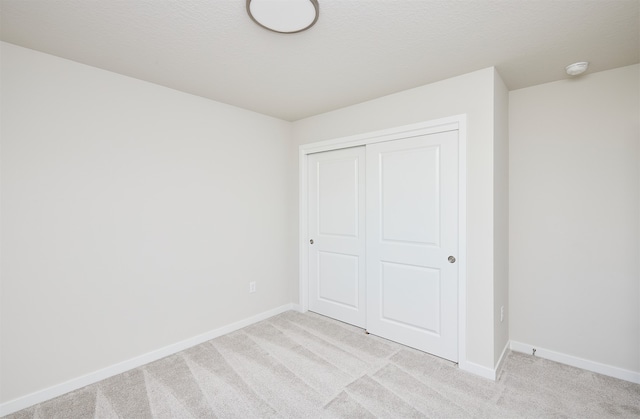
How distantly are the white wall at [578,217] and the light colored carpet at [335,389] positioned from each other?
346mm

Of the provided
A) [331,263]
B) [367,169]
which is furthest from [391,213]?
[331,263]

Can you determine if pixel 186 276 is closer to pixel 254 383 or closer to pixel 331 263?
pixel 254 383

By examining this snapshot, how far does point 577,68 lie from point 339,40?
5.89 ft

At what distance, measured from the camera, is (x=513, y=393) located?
203cm

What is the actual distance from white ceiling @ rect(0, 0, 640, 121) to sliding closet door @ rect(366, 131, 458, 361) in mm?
664

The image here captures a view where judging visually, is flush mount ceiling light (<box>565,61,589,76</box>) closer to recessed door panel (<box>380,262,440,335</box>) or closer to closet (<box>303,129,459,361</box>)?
closet (<box>303,129,459,361</box>)

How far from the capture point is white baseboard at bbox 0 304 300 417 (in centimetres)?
190

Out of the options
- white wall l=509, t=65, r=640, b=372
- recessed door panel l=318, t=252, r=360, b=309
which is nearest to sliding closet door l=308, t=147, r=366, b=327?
recessed door panel l=318, t=252, r=360, b=309

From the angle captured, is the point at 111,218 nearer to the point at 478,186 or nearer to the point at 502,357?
the point at 478,186

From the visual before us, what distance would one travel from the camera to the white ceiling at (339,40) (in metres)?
1.56

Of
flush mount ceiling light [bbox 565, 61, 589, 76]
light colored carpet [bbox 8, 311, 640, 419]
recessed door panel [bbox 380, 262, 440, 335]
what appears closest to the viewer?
light colored carpet [bbox 8, 311, 640, 419]

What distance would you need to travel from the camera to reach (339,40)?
185cm

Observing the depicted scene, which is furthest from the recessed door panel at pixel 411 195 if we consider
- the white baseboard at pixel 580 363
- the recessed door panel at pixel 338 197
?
the white baseboard at pixel 580 363

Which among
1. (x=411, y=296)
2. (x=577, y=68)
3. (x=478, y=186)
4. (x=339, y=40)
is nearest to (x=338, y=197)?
(x=411, y=296)
